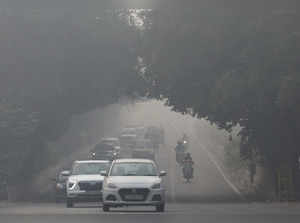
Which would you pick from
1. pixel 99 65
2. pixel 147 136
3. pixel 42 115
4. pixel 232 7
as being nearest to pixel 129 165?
pixel 232 7

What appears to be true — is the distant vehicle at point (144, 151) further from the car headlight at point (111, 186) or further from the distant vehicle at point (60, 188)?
the car headlight at point (111, 186)

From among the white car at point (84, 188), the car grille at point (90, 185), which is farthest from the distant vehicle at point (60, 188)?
the car grille at point (90, 185)

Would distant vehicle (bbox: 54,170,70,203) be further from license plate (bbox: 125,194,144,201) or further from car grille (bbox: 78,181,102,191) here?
license plate (bbox: 125,194,144,201)

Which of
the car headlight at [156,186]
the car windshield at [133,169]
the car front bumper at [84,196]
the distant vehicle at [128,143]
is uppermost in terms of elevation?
the distant vehicle at [128,143]

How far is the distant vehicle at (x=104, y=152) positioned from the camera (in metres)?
67.2

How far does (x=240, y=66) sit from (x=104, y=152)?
100.0ft

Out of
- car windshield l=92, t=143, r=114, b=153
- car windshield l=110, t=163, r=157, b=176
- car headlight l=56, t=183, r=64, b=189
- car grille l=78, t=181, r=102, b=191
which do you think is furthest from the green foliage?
car windshield l=92, t=143, r=114, b=153

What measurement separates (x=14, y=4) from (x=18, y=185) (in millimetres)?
14789

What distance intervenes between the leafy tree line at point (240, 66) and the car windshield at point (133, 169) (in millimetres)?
9605

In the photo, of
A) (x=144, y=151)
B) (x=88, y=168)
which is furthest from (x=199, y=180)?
(x=88, y=168)

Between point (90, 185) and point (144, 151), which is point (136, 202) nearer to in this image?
point (90, 185)

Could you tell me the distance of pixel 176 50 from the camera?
43625mm

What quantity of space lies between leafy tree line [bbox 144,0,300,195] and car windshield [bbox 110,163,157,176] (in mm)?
9605

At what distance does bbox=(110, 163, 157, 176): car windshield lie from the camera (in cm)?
2942
